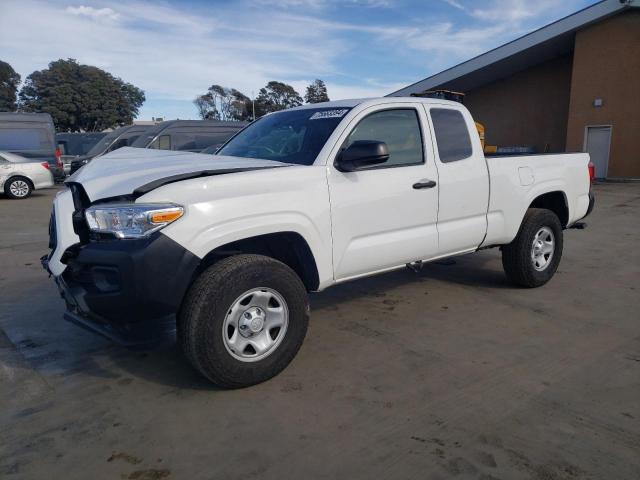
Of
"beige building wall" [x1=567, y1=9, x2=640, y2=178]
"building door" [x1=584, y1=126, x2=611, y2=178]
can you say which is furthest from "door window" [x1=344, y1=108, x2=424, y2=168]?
"building door" [x1=584, y1=126, x2=611, y2=178]

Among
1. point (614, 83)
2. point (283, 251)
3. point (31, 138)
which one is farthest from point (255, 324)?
point (614, 83)

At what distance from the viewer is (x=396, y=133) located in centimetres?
421

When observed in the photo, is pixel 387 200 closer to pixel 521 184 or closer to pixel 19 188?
pixel 521 184

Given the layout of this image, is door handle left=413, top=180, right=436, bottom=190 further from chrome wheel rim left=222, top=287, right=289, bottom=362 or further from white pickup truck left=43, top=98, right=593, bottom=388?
chrome wheel rim left=222, top=287, right=289, bottom=362

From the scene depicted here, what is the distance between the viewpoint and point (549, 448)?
2.62 meters

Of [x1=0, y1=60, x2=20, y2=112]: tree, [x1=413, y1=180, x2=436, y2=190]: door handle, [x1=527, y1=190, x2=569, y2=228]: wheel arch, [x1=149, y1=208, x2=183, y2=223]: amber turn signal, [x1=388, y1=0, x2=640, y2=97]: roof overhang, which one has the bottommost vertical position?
[x1=527, y1=190, x2=569, y2=228]: wheel arch

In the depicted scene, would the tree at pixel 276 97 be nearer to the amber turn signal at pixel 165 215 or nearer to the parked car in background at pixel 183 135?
the parked car in background at pixel 183 135

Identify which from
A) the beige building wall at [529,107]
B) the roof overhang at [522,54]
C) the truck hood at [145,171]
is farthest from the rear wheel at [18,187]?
the beige building wall at [529,107]

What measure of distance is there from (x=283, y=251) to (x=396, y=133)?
4.60 ft

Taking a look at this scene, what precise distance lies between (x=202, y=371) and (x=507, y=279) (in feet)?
12.0

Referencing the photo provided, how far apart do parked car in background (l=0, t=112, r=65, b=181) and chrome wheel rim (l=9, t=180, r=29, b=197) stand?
167cm

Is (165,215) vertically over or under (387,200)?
over

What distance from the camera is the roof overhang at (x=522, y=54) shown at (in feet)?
55.2

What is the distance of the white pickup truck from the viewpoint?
2.93m
